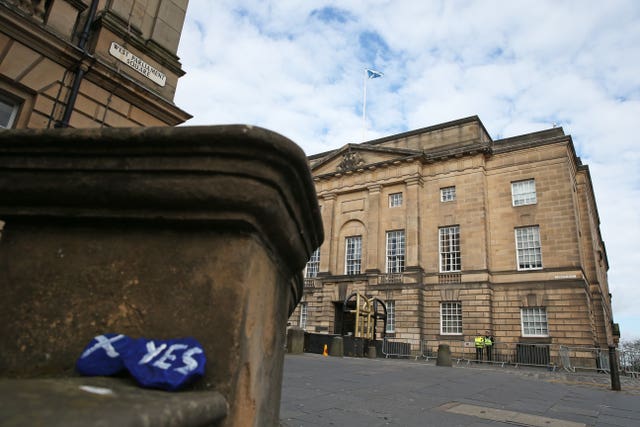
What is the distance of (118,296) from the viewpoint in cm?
112

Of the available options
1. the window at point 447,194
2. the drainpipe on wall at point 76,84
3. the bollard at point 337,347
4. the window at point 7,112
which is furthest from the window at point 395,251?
the window at point 7,112

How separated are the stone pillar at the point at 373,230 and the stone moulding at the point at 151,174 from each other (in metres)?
27.5

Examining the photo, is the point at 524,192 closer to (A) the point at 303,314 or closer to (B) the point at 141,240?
(A) the point at 303,314

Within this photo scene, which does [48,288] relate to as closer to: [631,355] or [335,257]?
[631,355]

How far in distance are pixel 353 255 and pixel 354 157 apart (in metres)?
7.89

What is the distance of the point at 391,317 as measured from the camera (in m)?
26.4

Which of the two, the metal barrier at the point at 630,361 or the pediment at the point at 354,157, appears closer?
the metal barrier at the point at 630,361

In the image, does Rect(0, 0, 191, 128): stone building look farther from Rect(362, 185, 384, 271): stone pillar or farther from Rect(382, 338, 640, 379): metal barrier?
Rect(362, 185, 384, 271): stone pillar

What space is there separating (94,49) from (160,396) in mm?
10962

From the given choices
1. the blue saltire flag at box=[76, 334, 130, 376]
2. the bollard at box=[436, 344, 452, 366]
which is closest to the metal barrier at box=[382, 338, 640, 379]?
the bollard at box=[436, 344, 452, 366]

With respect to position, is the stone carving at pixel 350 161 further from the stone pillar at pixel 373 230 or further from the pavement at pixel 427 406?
the pavement at pixel 427 406

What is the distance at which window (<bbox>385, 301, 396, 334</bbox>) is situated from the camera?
2608cm

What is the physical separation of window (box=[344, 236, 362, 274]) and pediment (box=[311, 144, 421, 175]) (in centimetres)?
571

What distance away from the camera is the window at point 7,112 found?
8297mm
